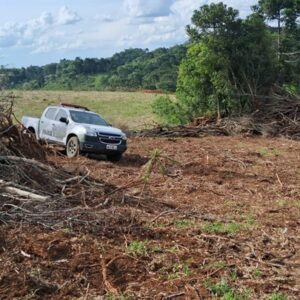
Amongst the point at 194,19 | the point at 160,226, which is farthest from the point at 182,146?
the point at 160,226

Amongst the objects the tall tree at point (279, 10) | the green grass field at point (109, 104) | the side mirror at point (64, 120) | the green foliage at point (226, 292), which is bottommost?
the green grass field at point (109, 104)

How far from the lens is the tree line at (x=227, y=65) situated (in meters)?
27.9

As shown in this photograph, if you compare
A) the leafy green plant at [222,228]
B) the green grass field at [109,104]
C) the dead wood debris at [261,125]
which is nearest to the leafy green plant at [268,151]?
the dead wood debris at [261,125]

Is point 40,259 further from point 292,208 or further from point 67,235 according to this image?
point 292,208

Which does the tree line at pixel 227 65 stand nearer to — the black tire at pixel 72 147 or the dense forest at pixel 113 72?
the black tire at pixel 72 147

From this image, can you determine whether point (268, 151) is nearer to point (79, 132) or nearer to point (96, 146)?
point (96, 146)

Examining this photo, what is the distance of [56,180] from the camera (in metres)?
11.0

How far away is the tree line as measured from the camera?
27938 millimetres

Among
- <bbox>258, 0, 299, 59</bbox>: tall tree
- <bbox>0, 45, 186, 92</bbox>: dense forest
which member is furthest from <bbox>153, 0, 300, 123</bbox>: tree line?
<bbox>0, 45, 186, 92</bbox>: dense forest

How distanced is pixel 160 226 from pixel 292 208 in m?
3.46

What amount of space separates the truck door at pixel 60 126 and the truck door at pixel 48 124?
200mm

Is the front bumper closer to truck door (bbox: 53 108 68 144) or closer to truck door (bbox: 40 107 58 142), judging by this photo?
truck door (bbox: 53 108 68 144)

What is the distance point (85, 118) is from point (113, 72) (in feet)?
Answer: 236

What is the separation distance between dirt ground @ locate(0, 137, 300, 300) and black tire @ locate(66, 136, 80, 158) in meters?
4.40
